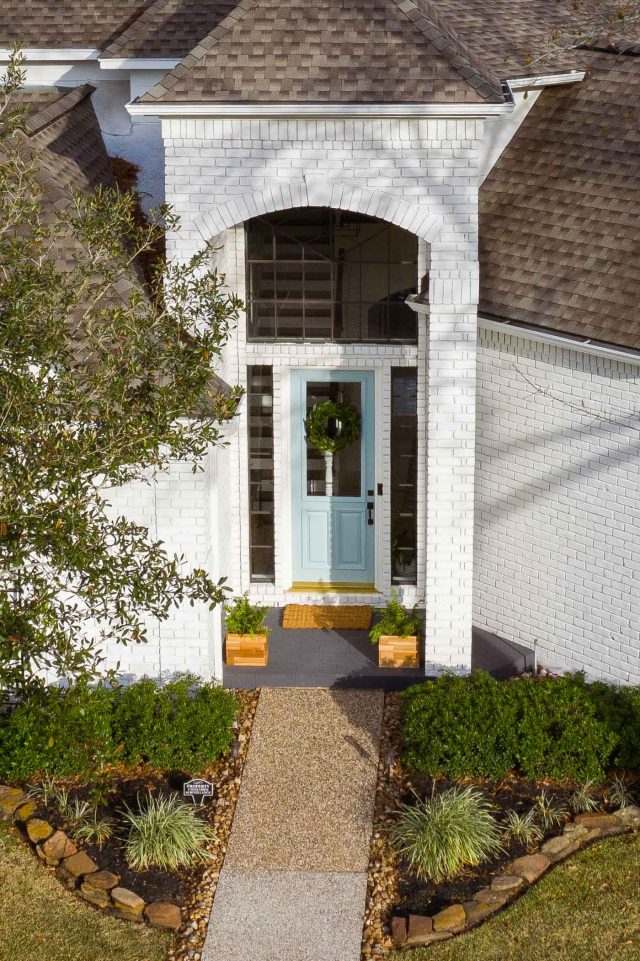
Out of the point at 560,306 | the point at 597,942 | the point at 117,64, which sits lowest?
the point at 597,942

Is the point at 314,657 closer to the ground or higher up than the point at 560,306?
closer to the ground

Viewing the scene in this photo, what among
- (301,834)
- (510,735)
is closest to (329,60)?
(510,735)

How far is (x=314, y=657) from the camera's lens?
541 inches

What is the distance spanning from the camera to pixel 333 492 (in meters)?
14.9

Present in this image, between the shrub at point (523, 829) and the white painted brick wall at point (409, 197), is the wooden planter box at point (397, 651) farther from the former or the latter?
the shrub at point (523, 829)

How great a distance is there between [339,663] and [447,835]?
364 cm

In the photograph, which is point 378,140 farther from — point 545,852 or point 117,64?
point 545,852

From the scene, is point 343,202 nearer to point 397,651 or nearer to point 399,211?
point 399,211

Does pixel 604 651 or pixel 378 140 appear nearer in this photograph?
pixel 378 140

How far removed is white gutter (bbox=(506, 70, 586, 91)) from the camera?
14023 millimetres

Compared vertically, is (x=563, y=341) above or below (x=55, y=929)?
above

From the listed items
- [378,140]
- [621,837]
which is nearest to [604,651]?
[621,837]

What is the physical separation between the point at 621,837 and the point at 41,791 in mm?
5063

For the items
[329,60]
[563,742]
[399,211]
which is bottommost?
[563,742]
